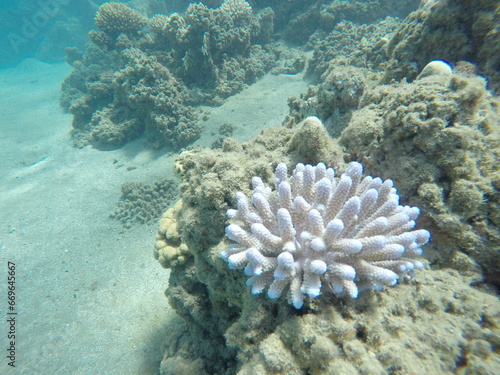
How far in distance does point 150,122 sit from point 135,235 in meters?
5.02

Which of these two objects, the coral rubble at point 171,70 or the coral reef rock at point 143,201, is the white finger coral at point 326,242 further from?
the coral rubble at point 171,70

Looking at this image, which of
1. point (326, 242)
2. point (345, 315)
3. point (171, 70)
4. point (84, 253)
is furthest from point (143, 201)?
point (171, 70)

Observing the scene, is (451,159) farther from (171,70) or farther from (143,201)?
(171,70)

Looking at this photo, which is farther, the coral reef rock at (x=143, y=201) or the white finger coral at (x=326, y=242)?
the coral reef rock at (x=143, y=201)

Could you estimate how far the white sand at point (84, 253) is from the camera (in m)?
4.61

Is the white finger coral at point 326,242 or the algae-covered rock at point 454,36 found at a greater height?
the algae-covered rock at point 454,36

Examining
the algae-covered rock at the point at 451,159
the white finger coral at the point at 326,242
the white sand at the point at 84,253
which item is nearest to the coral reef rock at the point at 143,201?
the white sand at the point at 84,253

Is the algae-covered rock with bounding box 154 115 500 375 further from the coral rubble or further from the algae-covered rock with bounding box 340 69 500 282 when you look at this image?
the coral rubble

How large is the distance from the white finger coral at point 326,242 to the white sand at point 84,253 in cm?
379

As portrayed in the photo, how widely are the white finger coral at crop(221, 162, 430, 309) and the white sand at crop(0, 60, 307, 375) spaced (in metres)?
3.79

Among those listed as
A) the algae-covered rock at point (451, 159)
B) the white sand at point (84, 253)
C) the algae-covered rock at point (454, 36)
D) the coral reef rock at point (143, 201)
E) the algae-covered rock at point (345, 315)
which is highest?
the algae-covered rock at point (454, 36)

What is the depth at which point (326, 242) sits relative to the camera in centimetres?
178

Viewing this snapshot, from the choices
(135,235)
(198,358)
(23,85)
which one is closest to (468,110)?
(198,358)

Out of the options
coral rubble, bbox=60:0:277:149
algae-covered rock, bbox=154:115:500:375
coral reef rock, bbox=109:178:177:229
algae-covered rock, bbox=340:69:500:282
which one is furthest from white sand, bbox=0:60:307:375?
algae-covered rock, bbox=340:69:500:282
